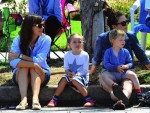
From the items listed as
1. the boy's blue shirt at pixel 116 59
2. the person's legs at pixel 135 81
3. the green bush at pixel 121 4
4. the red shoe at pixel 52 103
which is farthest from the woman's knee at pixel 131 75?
the green bush at pixel 121 4

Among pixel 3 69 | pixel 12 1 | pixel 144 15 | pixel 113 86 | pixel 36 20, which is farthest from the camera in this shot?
pixel 12 1

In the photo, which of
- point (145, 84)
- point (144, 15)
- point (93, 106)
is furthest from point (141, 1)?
point (93, 106)

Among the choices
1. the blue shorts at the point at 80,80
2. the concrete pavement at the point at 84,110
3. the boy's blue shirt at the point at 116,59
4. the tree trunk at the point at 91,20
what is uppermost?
the tree trunk at the point at 91,20

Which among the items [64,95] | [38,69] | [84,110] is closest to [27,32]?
[38,69]

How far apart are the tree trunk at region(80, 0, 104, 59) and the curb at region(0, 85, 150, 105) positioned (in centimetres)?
188

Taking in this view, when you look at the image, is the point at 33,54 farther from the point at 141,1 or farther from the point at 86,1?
the point at 141,1

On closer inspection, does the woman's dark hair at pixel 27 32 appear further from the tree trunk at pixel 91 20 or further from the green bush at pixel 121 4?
the green bush at pixel 121 4

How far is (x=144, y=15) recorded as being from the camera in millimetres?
10328

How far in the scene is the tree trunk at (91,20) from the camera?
9321 mm

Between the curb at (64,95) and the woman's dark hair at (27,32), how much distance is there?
0.55 metres

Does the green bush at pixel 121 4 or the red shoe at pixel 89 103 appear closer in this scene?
the red shoe at pixel 89 103

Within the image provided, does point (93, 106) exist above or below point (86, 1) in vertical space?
below

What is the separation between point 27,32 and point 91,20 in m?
1.88

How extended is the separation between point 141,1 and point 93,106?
353 centimetres
